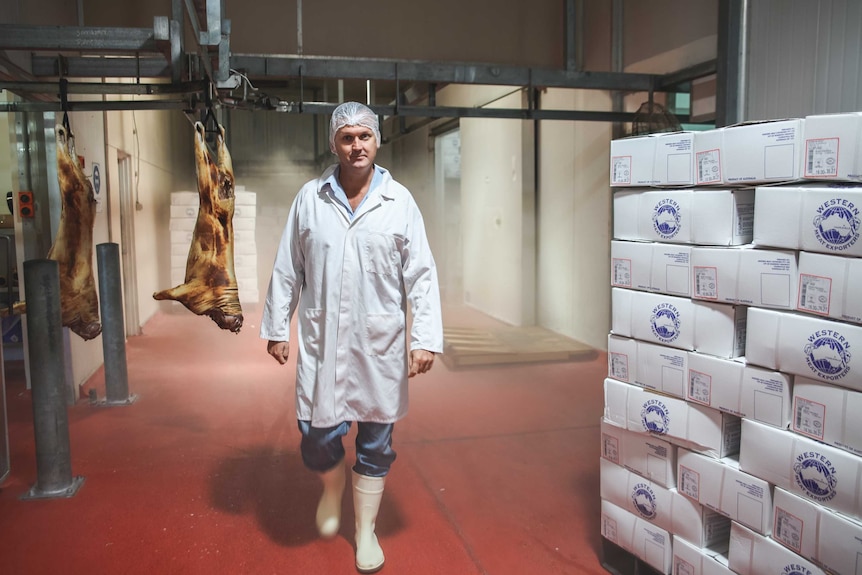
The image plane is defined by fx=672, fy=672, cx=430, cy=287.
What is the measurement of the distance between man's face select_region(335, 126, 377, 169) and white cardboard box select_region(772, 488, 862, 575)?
161cm

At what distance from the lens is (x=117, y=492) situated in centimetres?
304

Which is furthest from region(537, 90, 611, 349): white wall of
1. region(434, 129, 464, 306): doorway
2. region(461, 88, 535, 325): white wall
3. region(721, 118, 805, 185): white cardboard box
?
region(721, 118, 805, 185): white cardboard box

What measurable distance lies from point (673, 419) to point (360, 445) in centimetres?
108

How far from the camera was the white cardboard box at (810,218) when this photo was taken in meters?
1.63

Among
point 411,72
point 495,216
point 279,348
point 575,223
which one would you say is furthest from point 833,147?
point 495,216

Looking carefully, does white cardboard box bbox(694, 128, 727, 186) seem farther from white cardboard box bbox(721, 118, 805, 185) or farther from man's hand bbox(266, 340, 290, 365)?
man's hand bbox(266, 340, 290, 365)

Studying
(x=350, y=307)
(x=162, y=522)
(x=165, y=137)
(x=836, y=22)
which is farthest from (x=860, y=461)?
(x=165, y=137)

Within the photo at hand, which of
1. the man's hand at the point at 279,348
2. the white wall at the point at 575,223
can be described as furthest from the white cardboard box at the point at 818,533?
the white wall at the point at 575,223

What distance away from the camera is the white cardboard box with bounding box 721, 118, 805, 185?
5.83 feet

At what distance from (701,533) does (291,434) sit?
7.86ft

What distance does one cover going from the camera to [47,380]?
2.94m

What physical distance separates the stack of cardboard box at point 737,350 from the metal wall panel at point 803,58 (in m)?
0.93

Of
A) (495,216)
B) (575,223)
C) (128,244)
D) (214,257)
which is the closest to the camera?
(214,257)

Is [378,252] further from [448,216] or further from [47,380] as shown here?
[448,216]
